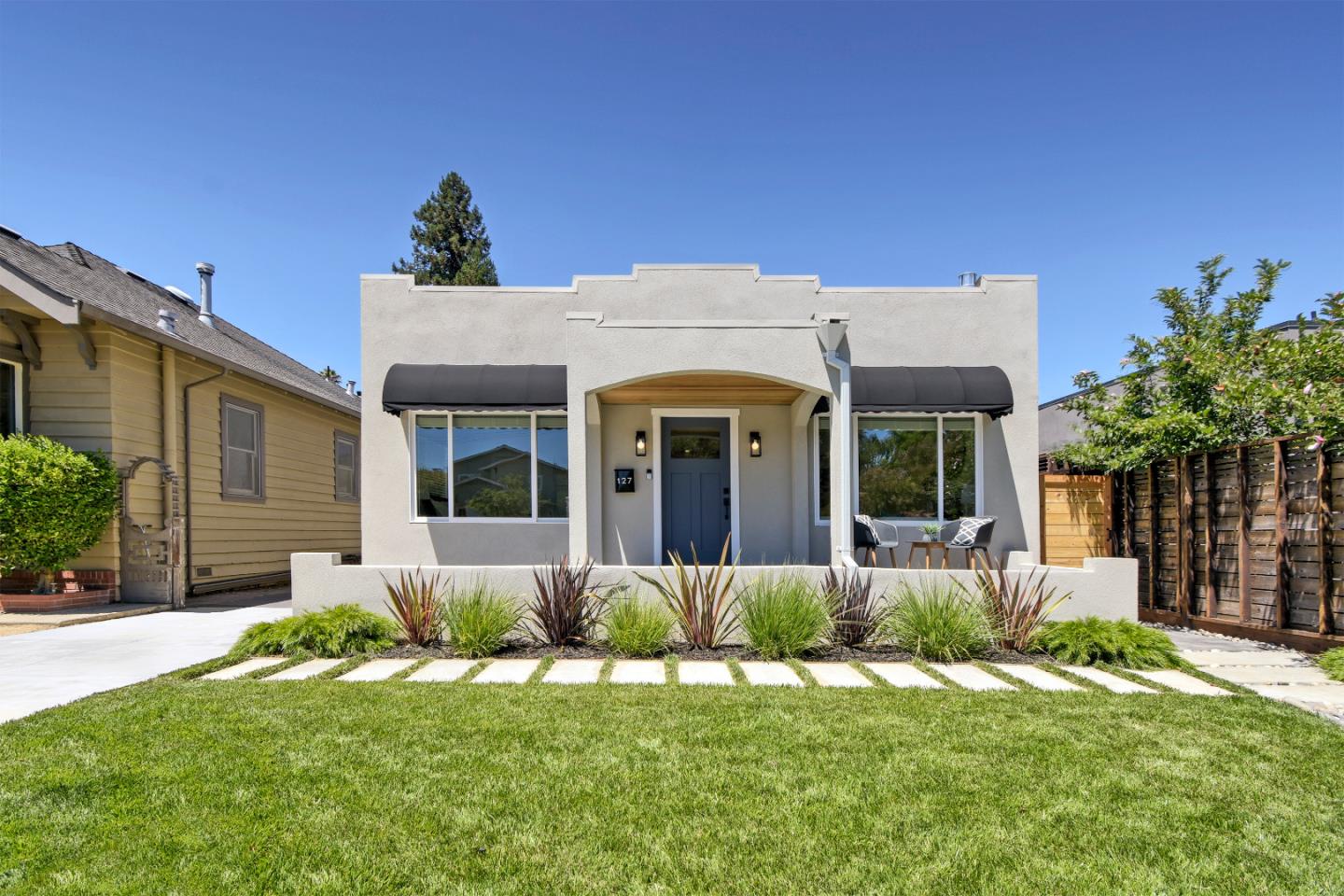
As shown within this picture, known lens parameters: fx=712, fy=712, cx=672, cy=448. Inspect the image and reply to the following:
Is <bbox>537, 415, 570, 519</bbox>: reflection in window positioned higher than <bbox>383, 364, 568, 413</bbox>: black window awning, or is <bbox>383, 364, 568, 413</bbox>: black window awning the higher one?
<bbox>383, 364, 568, 413</bbox>: black window awning

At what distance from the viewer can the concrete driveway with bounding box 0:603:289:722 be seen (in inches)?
211

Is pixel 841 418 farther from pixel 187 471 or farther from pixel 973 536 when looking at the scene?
pixel 187 471

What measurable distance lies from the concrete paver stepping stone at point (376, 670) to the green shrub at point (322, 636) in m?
0.43

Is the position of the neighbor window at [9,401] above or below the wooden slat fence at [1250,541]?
above

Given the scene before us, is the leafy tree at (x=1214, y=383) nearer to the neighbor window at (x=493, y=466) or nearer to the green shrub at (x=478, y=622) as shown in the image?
the green shrub at (x=478, y=622)

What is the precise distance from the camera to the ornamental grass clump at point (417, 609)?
708 cm

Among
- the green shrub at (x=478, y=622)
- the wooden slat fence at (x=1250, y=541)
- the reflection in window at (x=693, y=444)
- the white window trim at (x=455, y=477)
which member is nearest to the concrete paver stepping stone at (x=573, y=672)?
the green shrub at (x=478, y=622)

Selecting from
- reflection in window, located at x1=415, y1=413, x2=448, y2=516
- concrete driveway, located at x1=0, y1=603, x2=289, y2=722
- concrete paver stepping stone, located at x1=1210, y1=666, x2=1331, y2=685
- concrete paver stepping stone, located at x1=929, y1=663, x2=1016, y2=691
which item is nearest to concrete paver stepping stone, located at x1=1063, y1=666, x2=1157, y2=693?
concrete paver stepping stone, located at x1=929, y1=663, x2=1016, y2=691

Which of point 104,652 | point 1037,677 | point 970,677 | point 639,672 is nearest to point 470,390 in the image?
point 104,652

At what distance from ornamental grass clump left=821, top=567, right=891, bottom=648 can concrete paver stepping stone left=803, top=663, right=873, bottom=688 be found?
1.92ft

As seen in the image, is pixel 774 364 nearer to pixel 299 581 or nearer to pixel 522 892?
pixel 299 581

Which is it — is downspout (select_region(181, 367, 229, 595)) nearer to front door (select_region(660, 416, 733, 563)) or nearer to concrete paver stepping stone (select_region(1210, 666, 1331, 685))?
front door (select_region(660, 416, 733, 563))

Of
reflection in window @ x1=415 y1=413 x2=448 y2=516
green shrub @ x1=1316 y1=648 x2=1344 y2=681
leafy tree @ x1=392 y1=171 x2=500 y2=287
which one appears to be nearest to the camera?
green shrub @ x1=1316 y1=648 x2=1344 y2=681

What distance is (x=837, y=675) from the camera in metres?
6.00
